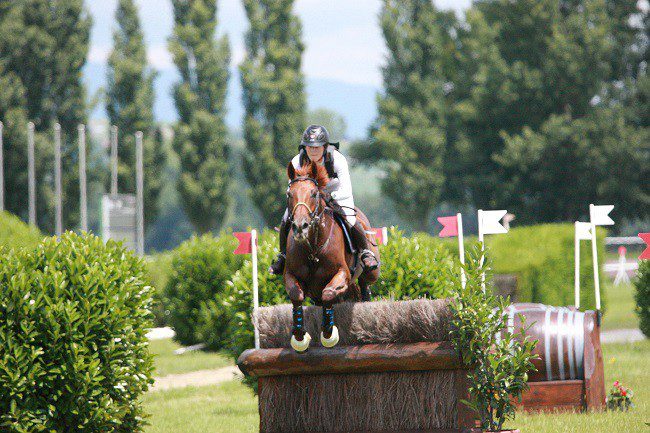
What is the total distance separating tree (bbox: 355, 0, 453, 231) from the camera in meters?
55.3

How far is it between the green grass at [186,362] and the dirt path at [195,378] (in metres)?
0.23

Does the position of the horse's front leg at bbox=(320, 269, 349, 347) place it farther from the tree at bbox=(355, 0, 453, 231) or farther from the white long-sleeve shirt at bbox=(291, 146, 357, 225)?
the tree at bbox=(355, 0, 453, 231)

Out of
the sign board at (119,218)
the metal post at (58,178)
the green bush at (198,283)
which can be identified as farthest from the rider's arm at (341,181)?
the metal post at (58,178)

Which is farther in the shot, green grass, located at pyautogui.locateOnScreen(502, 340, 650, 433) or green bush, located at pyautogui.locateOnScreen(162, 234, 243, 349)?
green bush, located at pyautogui.locateOnScreen(162, 234, 243, 349)

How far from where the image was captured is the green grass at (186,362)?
18.9m

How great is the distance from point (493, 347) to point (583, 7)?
48.4 meters

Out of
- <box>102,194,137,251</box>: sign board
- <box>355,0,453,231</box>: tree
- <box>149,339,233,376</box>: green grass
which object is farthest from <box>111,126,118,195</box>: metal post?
<box>149,339,233,376</box>: green grass

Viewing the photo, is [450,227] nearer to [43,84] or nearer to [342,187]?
[342,187]

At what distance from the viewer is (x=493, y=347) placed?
8.14 meters

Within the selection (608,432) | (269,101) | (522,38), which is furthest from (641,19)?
(608,432)

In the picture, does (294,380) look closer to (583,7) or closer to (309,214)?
(309,214)

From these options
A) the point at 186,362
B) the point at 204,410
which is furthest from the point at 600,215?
the point at 186,362

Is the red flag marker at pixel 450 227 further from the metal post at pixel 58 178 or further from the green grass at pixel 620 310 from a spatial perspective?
the metal post at pixel 58 178

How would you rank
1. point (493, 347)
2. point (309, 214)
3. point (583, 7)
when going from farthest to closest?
point (583, 7) < point (493, 347) < point (309, 214)
